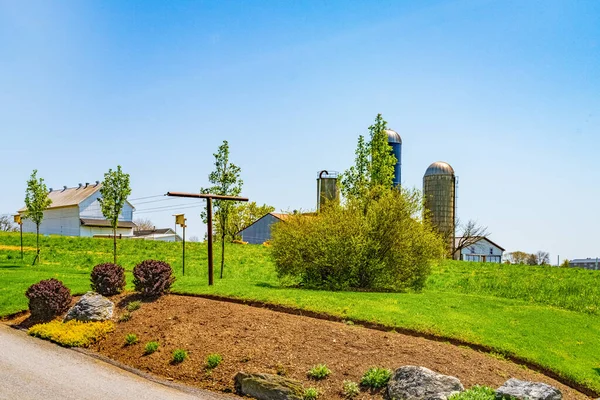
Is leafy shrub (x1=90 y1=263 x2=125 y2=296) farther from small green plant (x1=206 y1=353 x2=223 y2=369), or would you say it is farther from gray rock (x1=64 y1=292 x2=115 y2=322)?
small green plant (x1=206 y1=353 x2=223 y2=369)

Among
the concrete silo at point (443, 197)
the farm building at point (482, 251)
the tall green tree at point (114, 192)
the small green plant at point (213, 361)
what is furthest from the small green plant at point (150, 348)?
the farm building at point (482, 251)

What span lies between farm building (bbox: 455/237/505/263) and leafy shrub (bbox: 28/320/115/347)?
2107 inches

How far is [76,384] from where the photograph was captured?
10406mm

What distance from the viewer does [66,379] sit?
10688mm

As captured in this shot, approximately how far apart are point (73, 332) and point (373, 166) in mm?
15348

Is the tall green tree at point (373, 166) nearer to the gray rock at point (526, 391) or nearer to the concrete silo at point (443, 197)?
the gray rock at point (526, 391)

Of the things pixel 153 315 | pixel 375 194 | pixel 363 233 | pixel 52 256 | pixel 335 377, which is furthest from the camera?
pixel 52 256

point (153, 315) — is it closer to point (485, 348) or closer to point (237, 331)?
point (237, 331)

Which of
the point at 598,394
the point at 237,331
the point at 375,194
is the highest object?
the point at 375,194

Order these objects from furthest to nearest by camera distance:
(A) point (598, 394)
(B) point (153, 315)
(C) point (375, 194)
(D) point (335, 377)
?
(C) point (375, 194) < (B) point (153, 315) < (A) point (598, 394) < (D) point (335, 377)

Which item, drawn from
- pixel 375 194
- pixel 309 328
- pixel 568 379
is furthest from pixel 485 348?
pixel 375 194

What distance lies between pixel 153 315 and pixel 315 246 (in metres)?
7.31

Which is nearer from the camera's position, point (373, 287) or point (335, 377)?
point (335, 377)

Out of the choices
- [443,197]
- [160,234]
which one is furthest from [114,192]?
[160,234]
